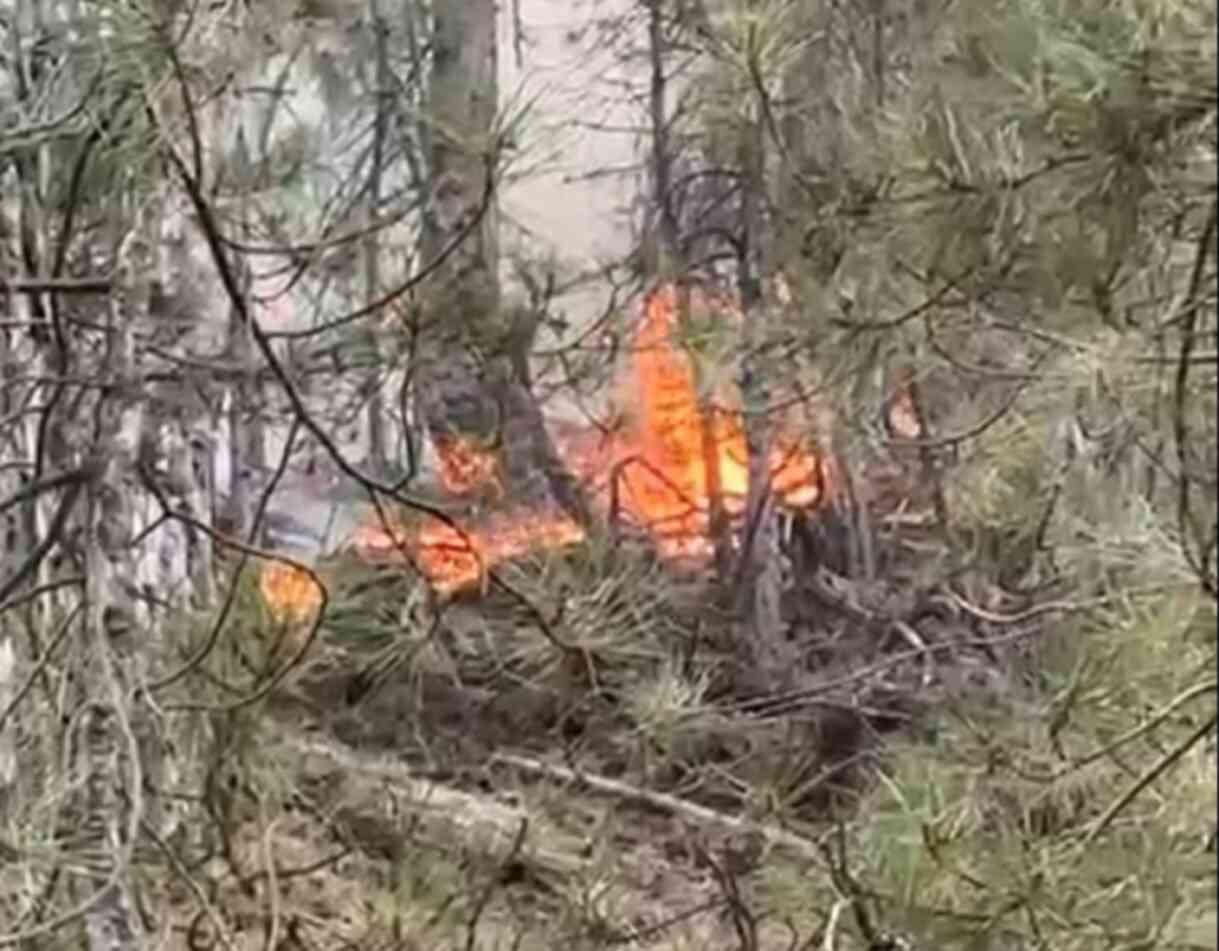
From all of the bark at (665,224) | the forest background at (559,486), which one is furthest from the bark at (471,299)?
the bark at (665,224)

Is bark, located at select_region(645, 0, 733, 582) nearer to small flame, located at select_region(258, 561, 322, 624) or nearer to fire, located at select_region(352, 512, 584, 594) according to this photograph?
fire, located at select_region(352, 512, 584, 594)

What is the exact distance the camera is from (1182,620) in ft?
3.17

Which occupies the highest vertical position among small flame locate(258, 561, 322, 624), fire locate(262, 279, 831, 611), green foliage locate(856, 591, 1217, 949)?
fire locate(262, 279, 831, 611)

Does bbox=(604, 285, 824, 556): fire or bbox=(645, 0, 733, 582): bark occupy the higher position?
bbox=(645, 0, 733, 582): bark

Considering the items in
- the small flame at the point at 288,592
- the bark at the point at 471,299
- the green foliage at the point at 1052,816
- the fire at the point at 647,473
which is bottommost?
the green foliage at the point at 1052,816

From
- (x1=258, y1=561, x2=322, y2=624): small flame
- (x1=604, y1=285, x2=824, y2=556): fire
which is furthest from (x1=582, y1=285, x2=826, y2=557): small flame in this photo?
(x1=258, y1=561, x2=322, y2=624): small flame

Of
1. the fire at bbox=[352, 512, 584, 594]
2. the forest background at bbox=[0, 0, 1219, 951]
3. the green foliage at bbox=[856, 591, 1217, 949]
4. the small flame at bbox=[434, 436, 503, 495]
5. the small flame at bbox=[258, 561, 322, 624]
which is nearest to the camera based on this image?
the green foliage at bbox=[856, 591, 1217, 949]

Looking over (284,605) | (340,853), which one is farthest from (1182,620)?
(340,853)

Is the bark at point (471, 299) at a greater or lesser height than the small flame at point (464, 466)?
greater

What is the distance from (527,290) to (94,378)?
38cm

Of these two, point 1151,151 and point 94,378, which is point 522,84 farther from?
point 1151,151

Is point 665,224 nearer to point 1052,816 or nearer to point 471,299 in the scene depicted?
point 471,299

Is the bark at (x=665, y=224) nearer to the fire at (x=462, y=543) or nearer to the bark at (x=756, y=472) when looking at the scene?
the bark at (x=756, y=472)

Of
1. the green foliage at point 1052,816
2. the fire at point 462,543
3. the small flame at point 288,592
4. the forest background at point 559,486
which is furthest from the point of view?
the fire at point 462,543
